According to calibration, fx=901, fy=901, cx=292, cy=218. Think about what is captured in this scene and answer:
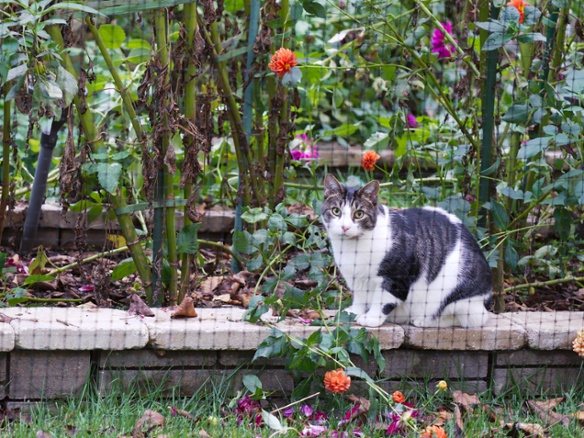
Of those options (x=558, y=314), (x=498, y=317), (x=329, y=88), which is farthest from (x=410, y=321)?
(x=329, y=88)

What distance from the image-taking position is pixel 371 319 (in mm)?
3758

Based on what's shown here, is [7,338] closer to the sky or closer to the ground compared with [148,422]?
closer to the sky

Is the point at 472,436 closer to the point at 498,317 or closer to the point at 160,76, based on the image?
the point at 498,317

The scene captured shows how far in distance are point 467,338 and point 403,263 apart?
16.5 inches

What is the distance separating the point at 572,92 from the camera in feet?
12.9

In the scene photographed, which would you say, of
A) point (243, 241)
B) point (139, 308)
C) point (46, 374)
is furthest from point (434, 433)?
point (46, 374)

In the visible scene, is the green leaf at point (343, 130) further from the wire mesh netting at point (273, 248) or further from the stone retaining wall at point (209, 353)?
the stone retaining wall at point (209, 353)

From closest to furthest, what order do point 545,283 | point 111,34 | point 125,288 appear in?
point 125,288 < point 545,283 < point 111,34

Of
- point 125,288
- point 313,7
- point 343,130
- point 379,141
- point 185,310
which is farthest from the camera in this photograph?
point 343,130

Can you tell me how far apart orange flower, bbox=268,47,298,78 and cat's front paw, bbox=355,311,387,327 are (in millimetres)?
1117

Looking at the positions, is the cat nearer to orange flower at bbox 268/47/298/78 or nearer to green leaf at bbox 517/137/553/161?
green leaf at bbox 517/137/553/161

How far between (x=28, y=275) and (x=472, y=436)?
7.35 ft

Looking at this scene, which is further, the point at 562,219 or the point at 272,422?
the point at 562,219

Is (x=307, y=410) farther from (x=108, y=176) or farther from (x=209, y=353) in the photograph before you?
(x=108, y=176)
